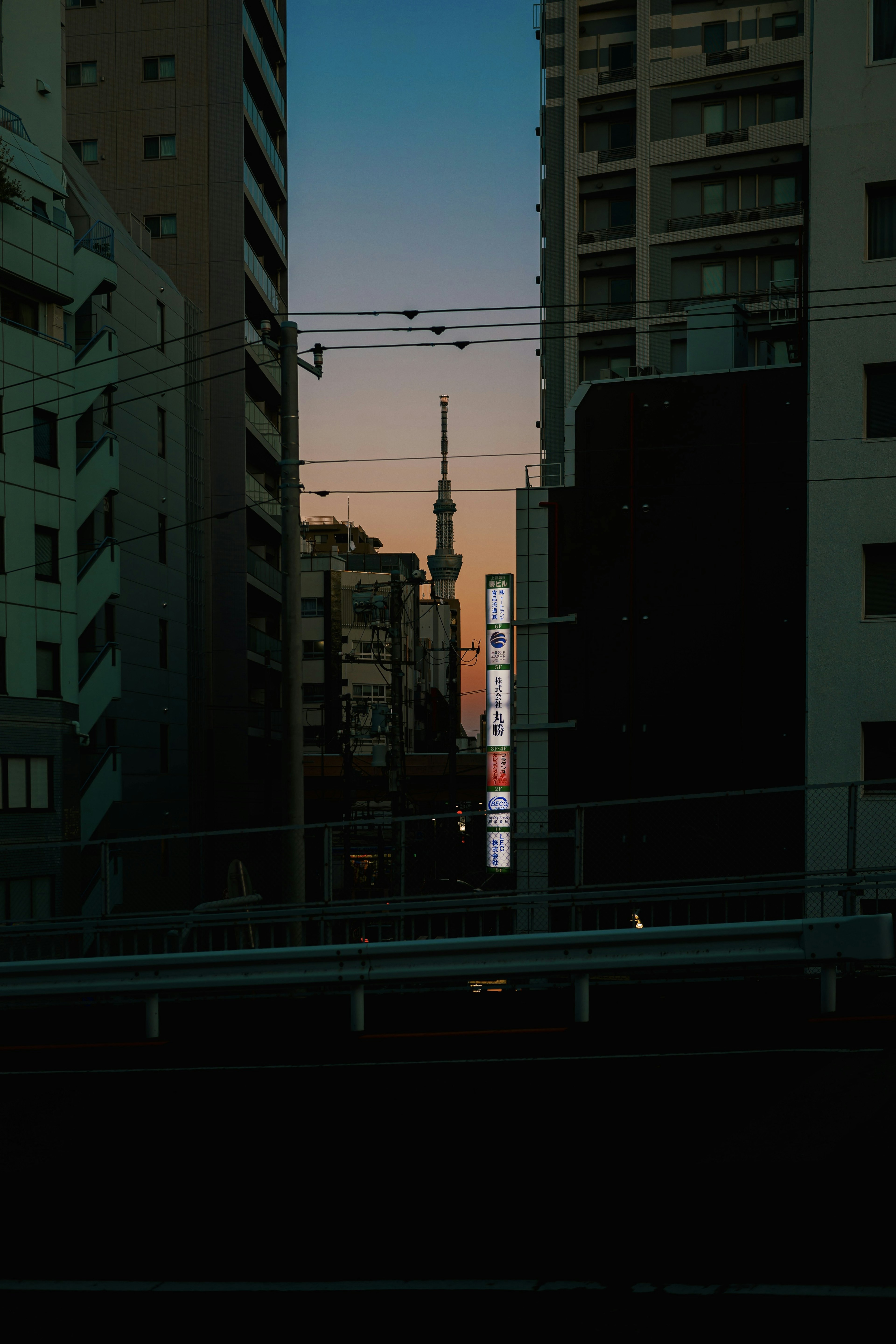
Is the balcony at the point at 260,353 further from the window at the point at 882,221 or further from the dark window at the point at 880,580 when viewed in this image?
the dark window at the point at 880,580

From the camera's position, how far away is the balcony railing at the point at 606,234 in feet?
194

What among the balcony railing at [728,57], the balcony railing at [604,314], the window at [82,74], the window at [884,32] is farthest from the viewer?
the balcony railing at [604,314]

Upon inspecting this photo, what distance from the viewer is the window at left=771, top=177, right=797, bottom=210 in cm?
5750

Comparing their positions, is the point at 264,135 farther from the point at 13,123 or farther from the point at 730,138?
the point at 13,123

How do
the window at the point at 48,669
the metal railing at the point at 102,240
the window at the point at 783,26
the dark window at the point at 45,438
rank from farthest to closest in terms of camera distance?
the window at the point at 783,26 < the metal railing at the point at 102,240 < the dark window at the point at 45,438 < the window at the point at 48,669

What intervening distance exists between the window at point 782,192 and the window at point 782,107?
10.1 feet

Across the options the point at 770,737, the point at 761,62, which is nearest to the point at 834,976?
the point at 770,737

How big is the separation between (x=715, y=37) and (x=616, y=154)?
747 centimetres

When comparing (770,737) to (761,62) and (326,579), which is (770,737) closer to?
(326,579)

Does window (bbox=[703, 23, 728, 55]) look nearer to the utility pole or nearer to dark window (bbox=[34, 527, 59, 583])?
dark window (bbox=[34, 527, 59, 583])

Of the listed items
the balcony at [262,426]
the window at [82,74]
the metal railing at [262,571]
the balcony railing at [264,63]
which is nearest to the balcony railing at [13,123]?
the balcony at [262,426]

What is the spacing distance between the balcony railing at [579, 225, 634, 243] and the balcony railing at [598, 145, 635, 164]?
317 cm

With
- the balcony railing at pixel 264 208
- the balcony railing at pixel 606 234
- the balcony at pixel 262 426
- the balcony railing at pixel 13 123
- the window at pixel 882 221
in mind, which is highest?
the balcony railing at pixel 264 208

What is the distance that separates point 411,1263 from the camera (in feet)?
17.8
